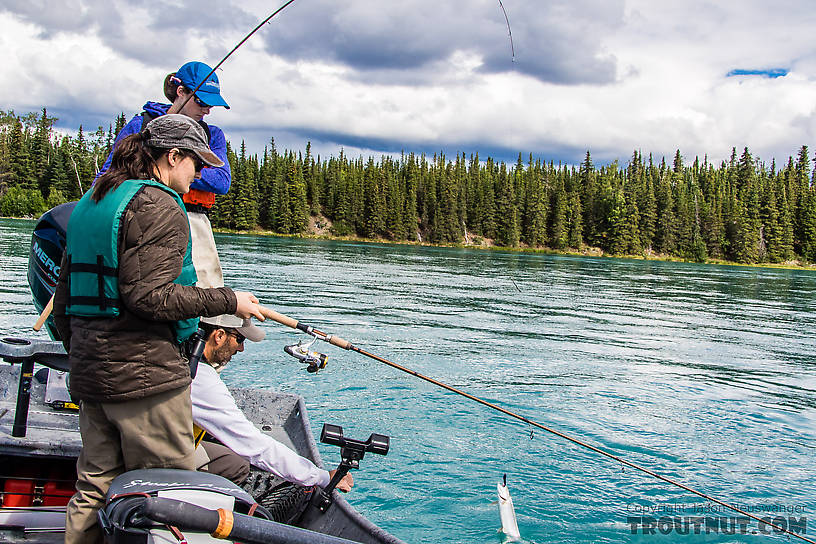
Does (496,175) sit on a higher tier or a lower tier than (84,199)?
higher

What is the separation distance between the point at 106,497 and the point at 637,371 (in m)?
12.1

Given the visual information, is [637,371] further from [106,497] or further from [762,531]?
[106,497]

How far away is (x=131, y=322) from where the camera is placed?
286 centimetres

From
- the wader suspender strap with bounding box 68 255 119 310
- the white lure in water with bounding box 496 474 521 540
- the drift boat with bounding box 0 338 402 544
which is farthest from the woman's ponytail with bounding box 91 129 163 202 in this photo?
the white lure in water with bounding box 496 474 521 540

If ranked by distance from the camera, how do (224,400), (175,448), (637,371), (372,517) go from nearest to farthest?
(175,448) < (224,400) < (372,517) < (637,371)

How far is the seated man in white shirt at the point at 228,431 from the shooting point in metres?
4.02

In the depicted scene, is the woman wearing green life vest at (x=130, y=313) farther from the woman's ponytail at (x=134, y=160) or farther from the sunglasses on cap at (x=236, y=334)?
the sunglasses on cap at (x=236, y=334)

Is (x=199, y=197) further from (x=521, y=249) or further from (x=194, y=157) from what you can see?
(x=521, y=249)

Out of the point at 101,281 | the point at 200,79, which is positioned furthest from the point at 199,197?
the point at 101,281

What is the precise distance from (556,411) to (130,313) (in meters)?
8.13

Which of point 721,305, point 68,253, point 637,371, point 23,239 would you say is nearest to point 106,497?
point 68,253

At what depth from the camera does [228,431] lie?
13.4 feet

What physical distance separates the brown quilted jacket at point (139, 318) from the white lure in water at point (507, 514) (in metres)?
4.31

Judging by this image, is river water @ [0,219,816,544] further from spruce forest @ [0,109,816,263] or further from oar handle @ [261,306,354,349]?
spruce forest @ [0,109,816,263]
